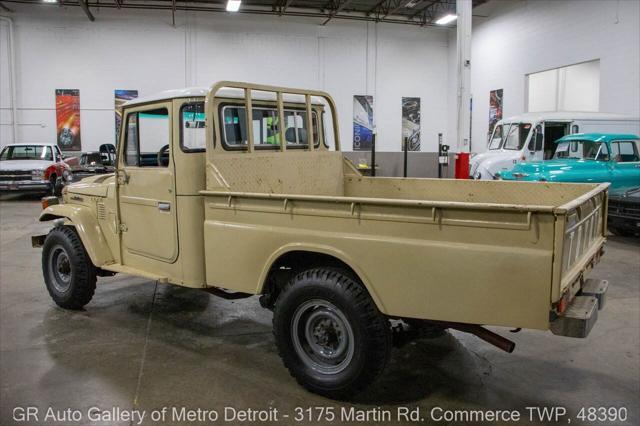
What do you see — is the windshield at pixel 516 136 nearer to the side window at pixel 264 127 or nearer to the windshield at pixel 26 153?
the side window at pixel 264 127

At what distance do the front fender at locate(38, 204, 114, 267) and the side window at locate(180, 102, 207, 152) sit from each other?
5.11ft

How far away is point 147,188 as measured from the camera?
4.55 metres

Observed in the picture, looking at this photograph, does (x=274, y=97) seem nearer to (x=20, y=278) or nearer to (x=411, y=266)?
(x=411, y=266)

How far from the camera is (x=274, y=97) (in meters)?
4.91

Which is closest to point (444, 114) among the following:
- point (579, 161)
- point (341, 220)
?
point (579, 161)

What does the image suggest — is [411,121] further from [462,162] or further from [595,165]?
[595,165]

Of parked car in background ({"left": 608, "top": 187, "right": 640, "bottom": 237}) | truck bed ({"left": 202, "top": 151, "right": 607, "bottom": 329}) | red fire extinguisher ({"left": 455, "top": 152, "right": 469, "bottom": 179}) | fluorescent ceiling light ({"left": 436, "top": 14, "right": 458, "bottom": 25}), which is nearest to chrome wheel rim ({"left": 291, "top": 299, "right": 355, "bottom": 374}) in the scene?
truck bed ({"left": 202, "top": 151, "right": 607, "bottom": 329})

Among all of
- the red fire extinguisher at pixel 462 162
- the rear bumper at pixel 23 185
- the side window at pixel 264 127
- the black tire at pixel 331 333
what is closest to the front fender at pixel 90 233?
the side window at pixel 264 127

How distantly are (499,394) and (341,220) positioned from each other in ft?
5.48

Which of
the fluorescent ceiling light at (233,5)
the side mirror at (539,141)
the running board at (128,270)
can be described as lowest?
the running board at (128,270)

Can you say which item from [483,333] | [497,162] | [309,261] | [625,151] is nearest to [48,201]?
[309,261]

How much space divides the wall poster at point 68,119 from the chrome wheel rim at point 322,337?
1911 cm

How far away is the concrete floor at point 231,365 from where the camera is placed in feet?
11.7

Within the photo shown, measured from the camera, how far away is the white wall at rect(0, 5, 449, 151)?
19.8m
